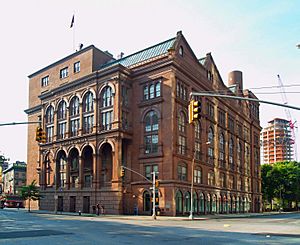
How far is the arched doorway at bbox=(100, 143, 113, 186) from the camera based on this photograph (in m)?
62.2

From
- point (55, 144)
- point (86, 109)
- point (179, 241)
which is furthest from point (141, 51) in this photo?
point (179, 241)

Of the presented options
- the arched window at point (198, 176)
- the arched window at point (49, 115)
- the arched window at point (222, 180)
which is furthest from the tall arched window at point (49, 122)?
the arched window at point (222, 180)

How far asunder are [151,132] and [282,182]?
62481 millimetres

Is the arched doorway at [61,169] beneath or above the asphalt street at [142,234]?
above

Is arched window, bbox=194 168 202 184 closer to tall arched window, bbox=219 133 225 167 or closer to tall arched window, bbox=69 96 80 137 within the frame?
tall arched window, bbox=219 133 225 167

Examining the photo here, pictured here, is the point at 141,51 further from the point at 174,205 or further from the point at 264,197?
the point at 264,197

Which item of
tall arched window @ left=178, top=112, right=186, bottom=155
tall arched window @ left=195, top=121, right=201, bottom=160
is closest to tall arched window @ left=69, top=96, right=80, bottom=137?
tall arched window @ left=178, top=112, right=186, bottom=155

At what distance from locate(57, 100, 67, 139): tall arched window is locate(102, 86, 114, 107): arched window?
431 inches

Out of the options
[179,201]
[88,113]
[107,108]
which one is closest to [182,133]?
[179,201]

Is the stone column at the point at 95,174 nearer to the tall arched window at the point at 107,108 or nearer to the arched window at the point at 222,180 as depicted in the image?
the tall arched window at the point at 107,108

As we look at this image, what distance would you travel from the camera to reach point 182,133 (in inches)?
2382

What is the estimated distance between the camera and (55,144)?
7106cm

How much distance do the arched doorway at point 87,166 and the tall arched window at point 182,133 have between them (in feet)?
49.7

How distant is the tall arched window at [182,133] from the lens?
59381mm
